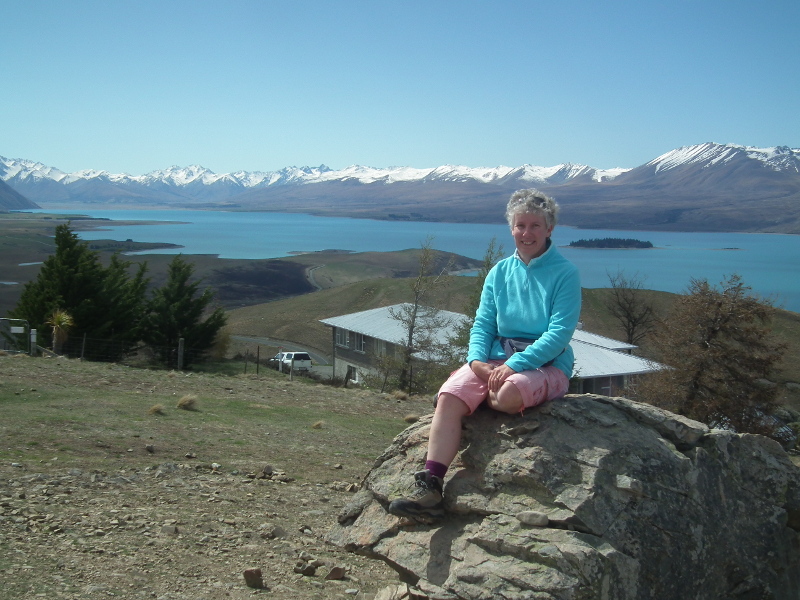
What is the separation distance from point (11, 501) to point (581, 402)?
486 cm

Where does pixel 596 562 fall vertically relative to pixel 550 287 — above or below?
below

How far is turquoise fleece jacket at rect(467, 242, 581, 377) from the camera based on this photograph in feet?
15.7

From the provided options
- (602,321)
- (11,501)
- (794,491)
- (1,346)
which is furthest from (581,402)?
(602,321)

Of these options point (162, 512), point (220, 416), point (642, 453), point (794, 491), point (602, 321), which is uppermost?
point (642, 453)

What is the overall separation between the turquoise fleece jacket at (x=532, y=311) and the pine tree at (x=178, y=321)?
27210mm

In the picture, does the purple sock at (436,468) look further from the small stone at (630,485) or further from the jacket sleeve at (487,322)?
the small stone at (630,485)

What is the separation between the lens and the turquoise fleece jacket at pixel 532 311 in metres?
4.79

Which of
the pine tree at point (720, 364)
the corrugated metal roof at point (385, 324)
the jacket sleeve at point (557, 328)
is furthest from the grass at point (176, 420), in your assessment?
the corrugated metal roof at point (385, 324)

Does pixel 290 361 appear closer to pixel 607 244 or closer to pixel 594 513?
pixel 594 513

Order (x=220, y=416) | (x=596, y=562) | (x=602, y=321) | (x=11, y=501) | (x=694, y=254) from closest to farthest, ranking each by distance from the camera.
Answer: (x=596, y=562) < (x=11, y=501) < (x=220, y=416) < (x=602, y=321) < (x=694, y=254)

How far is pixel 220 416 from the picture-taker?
41.9 ft

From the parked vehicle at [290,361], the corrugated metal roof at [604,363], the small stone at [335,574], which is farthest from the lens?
the parked vehicle at [290,361]

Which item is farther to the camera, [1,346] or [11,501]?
[1,346]

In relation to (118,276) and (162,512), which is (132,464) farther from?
(118,276)
